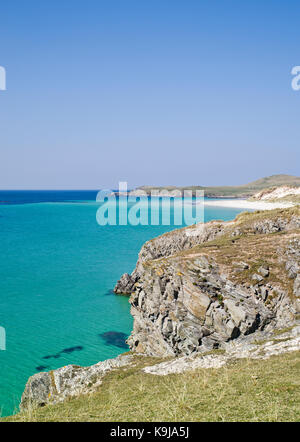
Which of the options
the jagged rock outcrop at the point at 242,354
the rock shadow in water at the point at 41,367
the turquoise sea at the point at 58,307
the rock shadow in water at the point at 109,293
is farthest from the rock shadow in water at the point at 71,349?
the rock shadow in water at the point at 109,293

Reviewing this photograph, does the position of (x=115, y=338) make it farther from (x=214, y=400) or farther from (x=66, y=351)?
(x=214, y=400)

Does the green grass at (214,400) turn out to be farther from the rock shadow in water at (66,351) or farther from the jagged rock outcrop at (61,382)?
the rock shadow in water at (66,351)

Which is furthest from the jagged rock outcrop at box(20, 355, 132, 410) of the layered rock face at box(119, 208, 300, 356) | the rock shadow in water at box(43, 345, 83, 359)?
the rock shadow in water at box(43, 345, 83, 359)

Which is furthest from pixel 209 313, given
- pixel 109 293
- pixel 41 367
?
pixel 109 293
